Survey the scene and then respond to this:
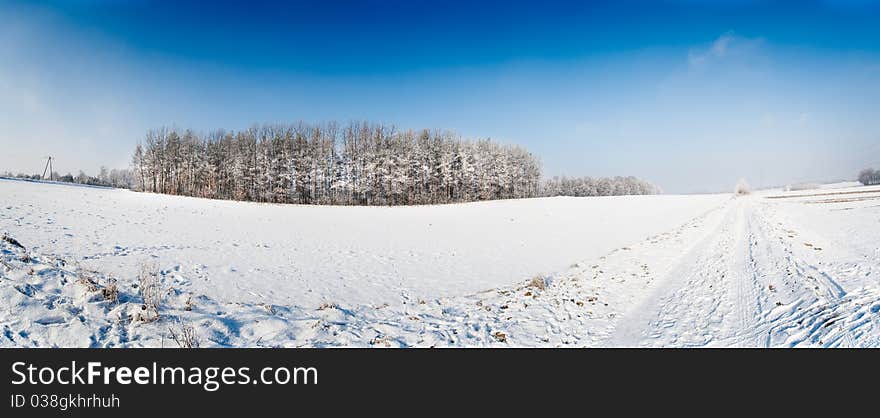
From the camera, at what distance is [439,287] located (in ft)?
36.5

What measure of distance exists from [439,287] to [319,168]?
50039 millimetres

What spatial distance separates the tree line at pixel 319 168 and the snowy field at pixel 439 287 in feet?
115

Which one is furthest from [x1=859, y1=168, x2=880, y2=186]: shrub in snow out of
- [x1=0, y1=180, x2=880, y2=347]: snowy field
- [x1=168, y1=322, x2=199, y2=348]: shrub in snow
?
[x1=168, y1=322, x2=199, y2=348]: shrub in snow

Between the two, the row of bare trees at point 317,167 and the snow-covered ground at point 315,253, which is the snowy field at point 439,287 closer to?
the snow-covered ground at point 315,253

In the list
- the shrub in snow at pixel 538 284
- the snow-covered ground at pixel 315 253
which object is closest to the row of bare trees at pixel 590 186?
the snow-covered ground at pixel 315 253

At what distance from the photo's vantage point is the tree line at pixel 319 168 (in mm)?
55125

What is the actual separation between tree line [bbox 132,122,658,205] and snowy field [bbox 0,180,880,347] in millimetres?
35139

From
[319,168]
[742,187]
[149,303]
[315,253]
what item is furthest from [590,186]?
[149,303]

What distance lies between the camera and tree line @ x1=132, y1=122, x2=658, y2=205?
5512 cm

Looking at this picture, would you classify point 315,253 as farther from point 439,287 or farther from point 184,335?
point 184,335

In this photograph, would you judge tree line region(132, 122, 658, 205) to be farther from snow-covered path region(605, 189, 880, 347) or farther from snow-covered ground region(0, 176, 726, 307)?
snow-covered path region(605, 189, 880, 347)
